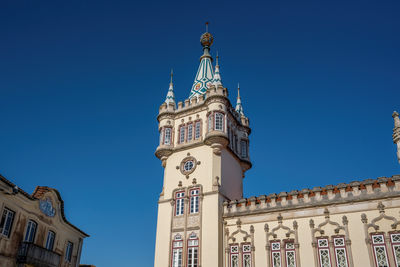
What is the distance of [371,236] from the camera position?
977 inches

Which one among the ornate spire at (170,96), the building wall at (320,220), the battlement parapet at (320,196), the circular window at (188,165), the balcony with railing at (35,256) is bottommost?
the balcony with railing at (35,256)

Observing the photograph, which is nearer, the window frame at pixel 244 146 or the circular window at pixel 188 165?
the circular window at pixel 188 165

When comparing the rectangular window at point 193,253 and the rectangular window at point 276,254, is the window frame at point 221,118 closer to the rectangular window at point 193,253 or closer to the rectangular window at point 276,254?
the rectangular window at point 193,253

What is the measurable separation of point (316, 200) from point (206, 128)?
42.3 ft

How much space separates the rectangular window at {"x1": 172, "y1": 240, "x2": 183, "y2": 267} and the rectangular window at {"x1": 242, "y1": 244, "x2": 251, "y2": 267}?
18.1ft

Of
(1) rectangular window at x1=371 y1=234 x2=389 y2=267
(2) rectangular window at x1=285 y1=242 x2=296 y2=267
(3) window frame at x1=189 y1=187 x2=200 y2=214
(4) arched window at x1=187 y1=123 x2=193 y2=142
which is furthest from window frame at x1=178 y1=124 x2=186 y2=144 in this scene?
(1) rectangular window at x1=371 y1=234 x2=389 y2=267

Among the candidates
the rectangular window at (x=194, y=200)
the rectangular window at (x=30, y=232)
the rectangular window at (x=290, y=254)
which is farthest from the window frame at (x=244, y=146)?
the rectangular window at (x=30, y=232)

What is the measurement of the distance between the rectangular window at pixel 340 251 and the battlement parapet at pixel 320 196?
274 centimetres

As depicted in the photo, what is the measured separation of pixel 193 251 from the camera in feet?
99.1

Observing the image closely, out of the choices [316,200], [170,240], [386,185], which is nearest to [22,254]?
[170,240]

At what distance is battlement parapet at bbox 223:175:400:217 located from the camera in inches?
1011

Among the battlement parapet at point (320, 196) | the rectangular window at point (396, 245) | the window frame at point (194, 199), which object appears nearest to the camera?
the rectangular window at point (396, 245)

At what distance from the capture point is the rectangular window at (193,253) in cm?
2966

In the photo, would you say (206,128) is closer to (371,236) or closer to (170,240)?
(170,240)
